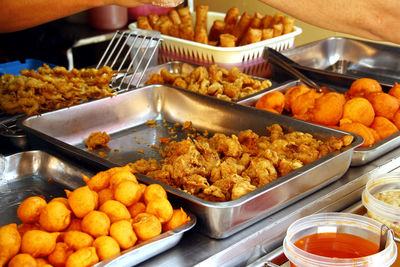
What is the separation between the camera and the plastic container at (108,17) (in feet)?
13.9

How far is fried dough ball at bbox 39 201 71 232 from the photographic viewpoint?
3.65ft

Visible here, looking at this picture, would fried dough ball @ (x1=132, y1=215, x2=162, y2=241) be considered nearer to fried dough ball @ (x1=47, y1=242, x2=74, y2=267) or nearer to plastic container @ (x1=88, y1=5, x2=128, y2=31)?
fried dough ball @ (x1=47, y1=242, x2=74, y2=267)

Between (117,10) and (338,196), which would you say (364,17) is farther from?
(117,10)

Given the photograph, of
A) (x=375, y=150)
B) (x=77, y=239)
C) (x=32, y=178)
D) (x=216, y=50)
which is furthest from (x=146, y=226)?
(x=216, y=50)

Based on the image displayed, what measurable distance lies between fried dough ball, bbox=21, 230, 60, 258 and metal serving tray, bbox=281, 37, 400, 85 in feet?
7.16

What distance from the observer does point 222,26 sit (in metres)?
2.96

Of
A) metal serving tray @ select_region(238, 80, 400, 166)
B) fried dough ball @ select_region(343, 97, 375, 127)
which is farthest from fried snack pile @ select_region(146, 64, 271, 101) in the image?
metal serving tray @ select_region(238, 80, 400, 166)


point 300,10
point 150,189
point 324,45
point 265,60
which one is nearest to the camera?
point 150,189

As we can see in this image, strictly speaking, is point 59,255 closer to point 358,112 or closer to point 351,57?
point 358,112

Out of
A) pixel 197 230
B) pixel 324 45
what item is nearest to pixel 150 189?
pixel 197 230

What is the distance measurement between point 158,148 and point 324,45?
1619mm

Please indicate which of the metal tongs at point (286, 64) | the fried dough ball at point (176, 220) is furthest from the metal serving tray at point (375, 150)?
the fried dough ball at point (176, 220)

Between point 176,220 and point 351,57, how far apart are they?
7.54ft

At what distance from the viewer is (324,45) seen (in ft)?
10.1
